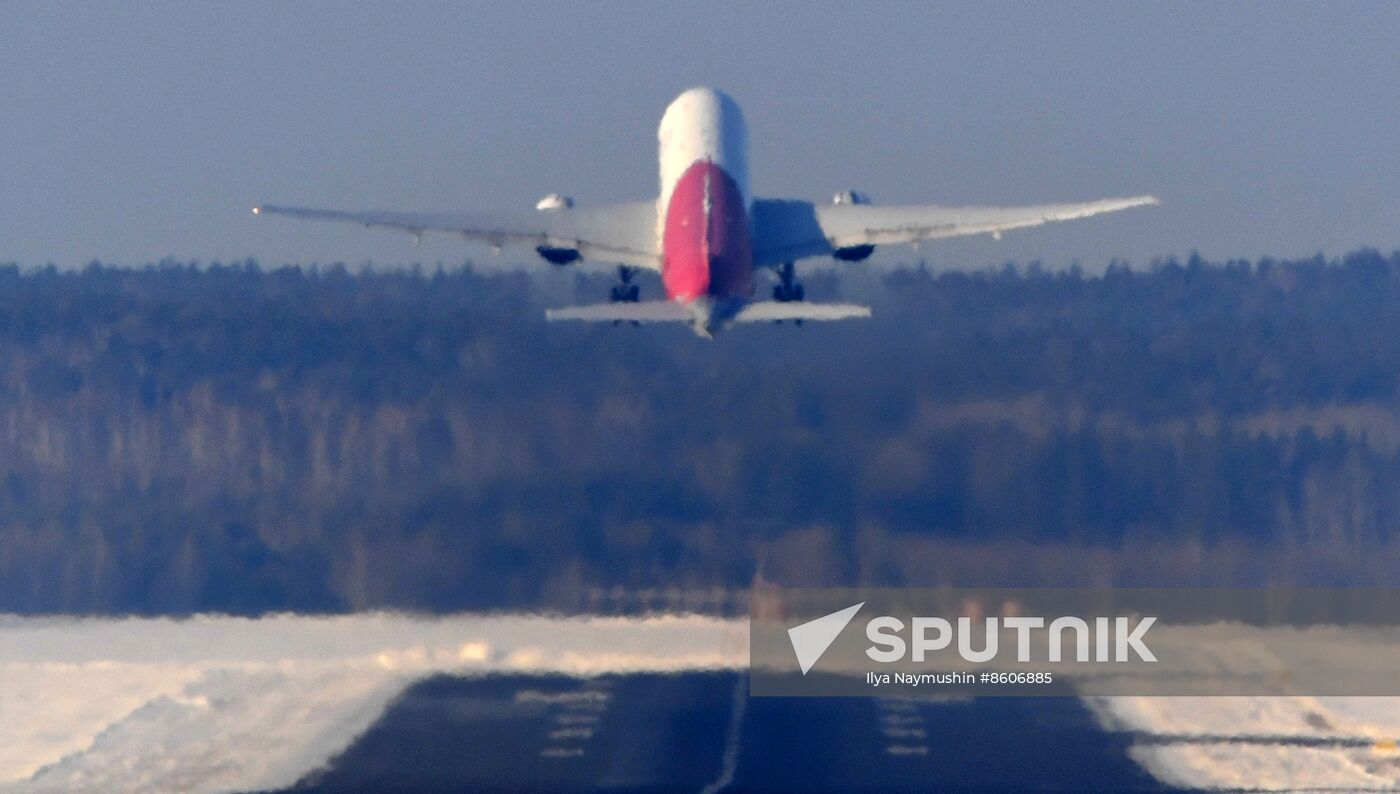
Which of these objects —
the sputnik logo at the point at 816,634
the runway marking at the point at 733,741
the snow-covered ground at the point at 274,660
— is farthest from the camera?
the sputnik logo at the point at 816,634

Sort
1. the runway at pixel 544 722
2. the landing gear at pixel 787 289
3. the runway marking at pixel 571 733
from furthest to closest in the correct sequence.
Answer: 1. the landing gear at pixel 787 289
2. the runway marking at pixel 571 733
3. the runway at pixel 544 722

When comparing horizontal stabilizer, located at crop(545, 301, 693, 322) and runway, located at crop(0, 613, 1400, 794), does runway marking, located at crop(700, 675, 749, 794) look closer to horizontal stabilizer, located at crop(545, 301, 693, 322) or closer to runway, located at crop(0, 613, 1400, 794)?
runway, located at crop(0, 613, 1400, 794)

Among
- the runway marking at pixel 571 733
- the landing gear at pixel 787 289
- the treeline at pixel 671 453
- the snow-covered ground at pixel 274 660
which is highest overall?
the landing gear at pixel 787 289

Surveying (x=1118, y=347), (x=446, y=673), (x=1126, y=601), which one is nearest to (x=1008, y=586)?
(x=1126, y=601)

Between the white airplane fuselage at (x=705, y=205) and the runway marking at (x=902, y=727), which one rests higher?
the white airplane fuselage at (x=705, y=205)

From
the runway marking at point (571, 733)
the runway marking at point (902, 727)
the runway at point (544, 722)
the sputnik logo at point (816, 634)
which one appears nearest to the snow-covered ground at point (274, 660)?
the runway at point (544, 722)

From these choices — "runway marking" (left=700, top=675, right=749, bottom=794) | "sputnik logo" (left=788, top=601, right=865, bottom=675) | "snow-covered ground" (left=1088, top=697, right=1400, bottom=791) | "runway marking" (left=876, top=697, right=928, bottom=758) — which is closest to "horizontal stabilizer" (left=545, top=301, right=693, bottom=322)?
"runway marking" (left=700, top=675, right=749, bottom=794)

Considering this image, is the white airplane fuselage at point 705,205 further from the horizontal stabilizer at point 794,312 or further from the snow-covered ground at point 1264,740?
the snow-covered ground at point 1264,740

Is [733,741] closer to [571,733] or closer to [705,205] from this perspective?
[571,733]
